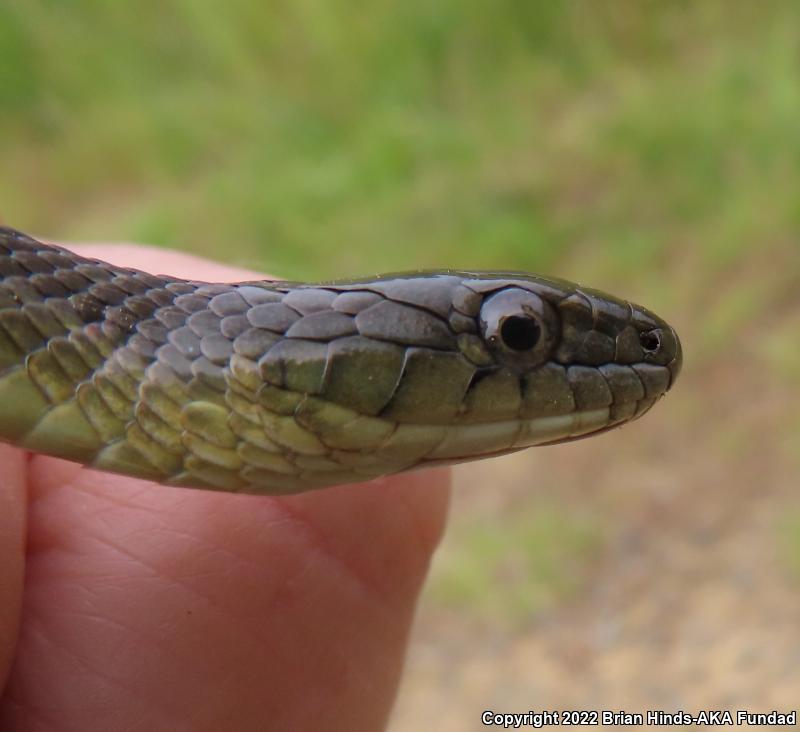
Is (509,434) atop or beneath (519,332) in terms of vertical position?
beneath

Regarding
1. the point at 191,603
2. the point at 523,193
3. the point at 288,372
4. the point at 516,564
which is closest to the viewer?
the point at 288,372

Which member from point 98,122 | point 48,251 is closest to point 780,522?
point 48,251

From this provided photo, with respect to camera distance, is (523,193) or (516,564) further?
(523,193)

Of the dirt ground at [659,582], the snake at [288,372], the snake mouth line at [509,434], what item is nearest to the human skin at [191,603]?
the snake at [288,372]

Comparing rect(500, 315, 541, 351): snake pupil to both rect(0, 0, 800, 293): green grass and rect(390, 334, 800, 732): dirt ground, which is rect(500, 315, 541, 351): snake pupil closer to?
rect(390, 334, 800, 732): dirt ground

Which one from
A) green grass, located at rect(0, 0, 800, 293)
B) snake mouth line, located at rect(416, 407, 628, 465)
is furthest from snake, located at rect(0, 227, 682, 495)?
green grass, located at rect(0, 0, 800, 293)

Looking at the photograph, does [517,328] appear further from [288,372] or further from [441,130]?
[441,130]

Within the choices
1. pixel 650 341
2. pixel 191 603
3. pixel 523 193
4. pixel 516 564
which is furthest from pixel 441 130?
pixel 191 603
